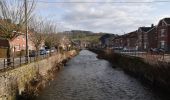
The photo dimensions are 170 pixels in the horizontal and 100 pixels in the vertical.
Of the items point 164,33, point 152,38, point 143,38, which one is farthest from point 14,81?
point 143,38

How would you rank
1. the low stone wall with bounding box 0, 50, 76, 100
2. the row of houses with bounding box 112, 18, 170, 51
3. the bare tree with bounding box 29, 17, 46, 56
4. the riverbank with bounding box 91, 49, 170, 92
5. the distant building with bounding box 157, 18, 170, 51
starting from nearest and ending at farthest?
the low stone wall with bounding box 0, 50, 76, 100 < the riverbank with bounding box 91, 49, 170, 92 < the bare tree with bounding box 29, 17, 46, 56 < the distant building with bounding box 157, 18, 170, 51 < the row of houses with bounding box 112, 18, 170, 51

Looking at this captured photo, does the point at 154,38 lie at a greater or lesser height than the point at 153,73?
greater

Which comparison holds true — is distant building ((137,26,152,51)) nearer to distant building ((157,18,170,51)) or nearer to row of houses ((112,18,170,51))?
row of houses ((112,18,170,51))

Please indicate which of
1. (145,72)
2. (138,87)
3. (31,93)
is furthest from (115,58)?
(31,93)

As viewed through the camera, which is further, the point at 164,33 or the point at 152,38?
the point at 152,38

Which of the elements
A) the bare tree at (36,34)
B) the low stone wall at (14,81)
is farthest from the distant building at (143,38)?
the low stone wall at (14,81)

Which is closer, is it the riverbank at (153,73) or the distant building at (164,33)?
the riverbank at (153,73)

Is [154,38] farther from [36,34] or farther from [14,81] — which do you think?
[14,81]

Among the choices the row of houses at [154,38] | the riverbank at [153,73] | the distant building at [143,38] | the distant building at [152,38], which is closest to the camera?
the riverbank at [153,73]

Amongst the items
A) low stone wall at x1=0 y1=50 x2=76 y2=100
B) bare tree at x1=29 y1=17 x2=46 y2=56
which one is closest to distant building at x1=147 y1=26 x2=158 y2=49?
bare tree at x1=29 y1=17 x2=46 y2=56

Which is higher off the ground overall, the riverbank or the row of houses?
the row of houses

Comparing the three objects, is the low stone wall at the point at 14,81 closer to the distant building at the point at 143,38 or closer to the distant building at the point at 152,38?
the distant building at the point at 152,38

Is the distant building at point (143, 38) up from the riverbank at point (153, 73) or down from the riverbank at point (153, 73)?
up


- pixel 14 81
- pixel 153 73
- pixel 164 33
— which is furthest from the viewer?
pixel 164 33
